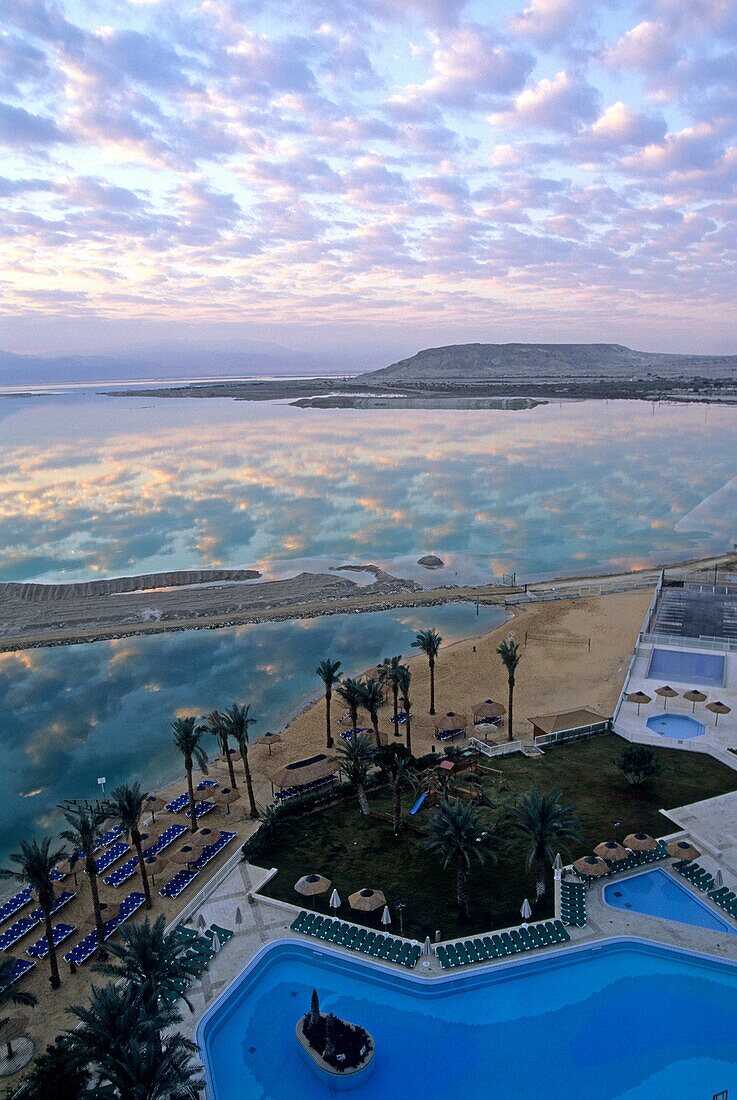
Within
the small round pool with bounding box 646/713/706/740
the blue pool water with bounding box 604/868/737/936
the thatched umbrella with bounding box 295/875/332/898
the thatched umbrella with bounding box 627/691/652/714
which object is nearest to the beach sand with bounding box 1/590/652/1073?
the thatched umbrella with bounding box 627/691/652/714

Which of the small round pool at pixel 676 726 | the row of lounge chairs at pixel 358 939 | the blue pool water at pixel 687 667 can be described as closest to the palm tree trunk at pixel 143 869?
the row of lounge chairs at pixel 358 939

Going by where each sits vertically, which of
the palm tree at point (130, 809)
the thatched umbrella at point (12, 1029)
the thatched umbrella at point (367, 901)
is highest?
the palm tree at point (130, 809)

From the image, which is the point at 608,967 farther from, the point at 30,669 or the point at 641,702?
the point at 30,669

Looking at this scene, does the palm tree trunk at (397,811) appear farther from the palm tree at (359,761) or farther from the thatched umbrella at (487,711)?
the thatched umbrella at (487,711)

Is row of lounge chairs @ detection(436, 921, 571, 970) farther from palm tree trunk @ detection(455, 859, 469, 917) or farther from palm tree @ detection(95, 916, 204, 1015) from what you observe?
palm tree @ detection(95, 916, 204, 1015)

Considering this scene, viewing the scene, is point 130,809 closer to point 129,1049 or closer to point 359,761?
point 359,761

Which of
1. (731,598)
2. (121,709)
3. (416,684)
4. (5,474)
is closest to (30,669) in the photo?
(121,709)
